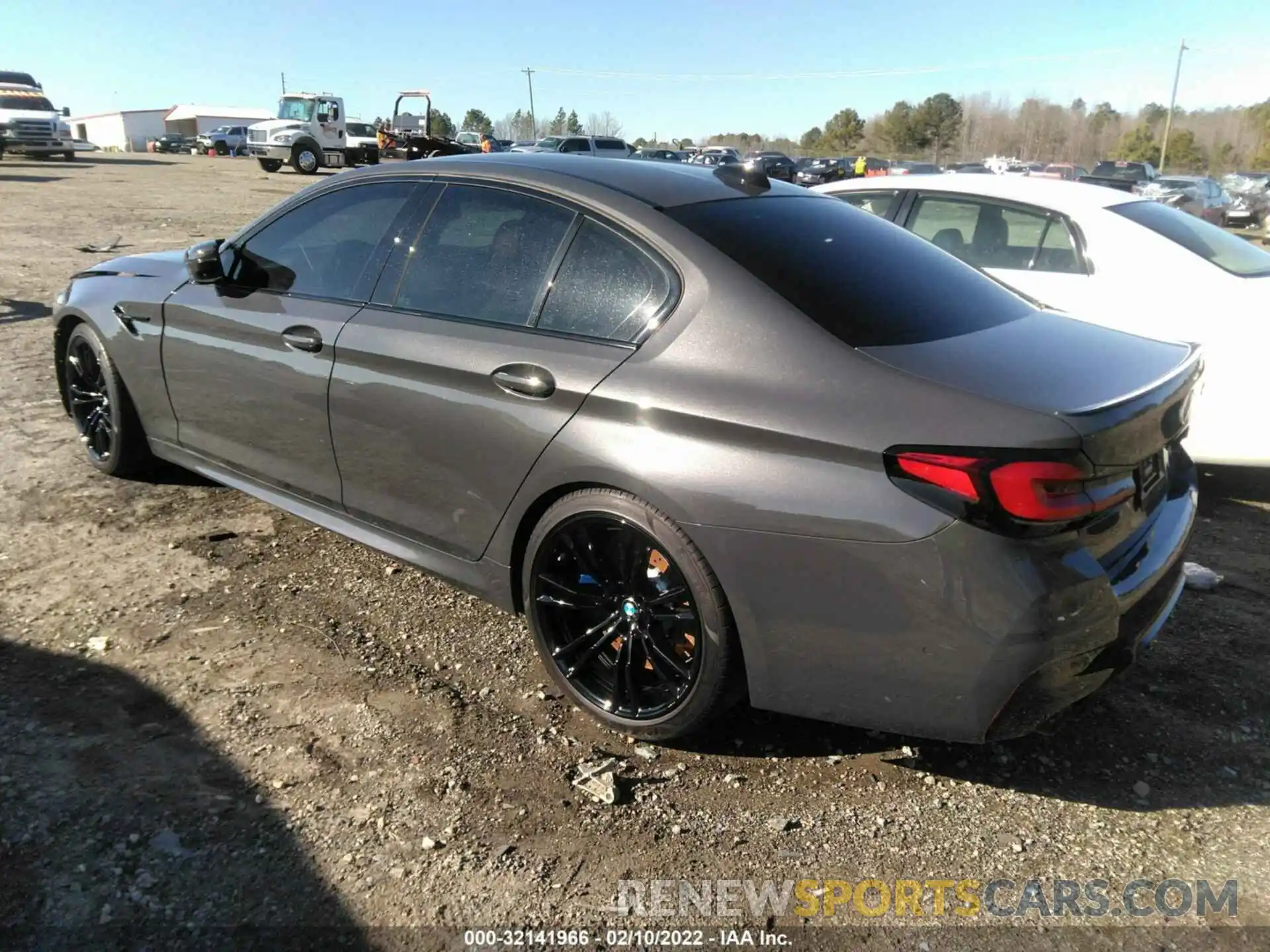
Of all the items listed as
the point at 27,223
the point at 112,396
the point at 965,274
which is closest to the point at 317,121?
the point at 27,223

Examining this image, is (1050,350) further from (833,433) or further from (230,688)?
(230,688)

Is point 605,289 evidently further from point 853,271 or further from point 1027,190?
point 1027,190

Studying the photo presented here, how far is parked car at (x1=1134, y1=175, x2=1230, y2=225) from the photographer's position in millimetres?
24266

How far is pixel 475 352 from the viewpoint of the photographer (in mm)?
2975

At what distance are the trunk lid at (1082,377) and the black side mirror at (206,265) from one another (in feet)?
9.27

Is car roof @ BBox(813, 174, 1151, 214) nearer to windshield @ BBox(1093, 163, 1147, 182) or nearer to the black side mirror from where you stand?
the black side mirror

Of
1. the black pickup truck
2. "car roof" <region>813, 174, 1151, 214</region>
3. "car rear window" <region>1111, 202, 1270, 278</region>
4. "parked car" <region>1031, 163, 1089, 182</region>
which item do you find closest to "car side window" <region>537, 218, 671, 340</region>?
"car roof" <region>813, 174, 1151, 214</region>

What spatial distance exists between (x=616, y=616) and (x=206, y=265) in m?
2.43

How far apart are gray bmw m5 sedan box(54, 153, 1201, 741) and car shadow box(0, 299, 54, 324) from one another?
5.70 m

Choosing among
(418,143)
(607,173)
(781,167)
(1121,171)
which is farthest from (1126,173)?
(607,173)

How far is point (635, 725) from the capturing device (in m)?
2.81

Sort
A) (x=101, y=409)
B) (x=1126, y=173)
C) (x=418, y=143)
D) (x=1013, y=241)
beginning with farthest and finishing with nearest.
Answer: (x=1126, y=173)
(x=418, y=143)
(x=1013, y=241)
(x=101, y=409)

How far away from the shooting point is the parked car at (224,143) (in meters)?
61.4

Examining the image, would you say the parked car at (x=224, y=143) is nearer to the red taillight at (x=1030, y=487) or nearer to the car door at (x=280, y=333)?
the car door at (x=280, y=333)
